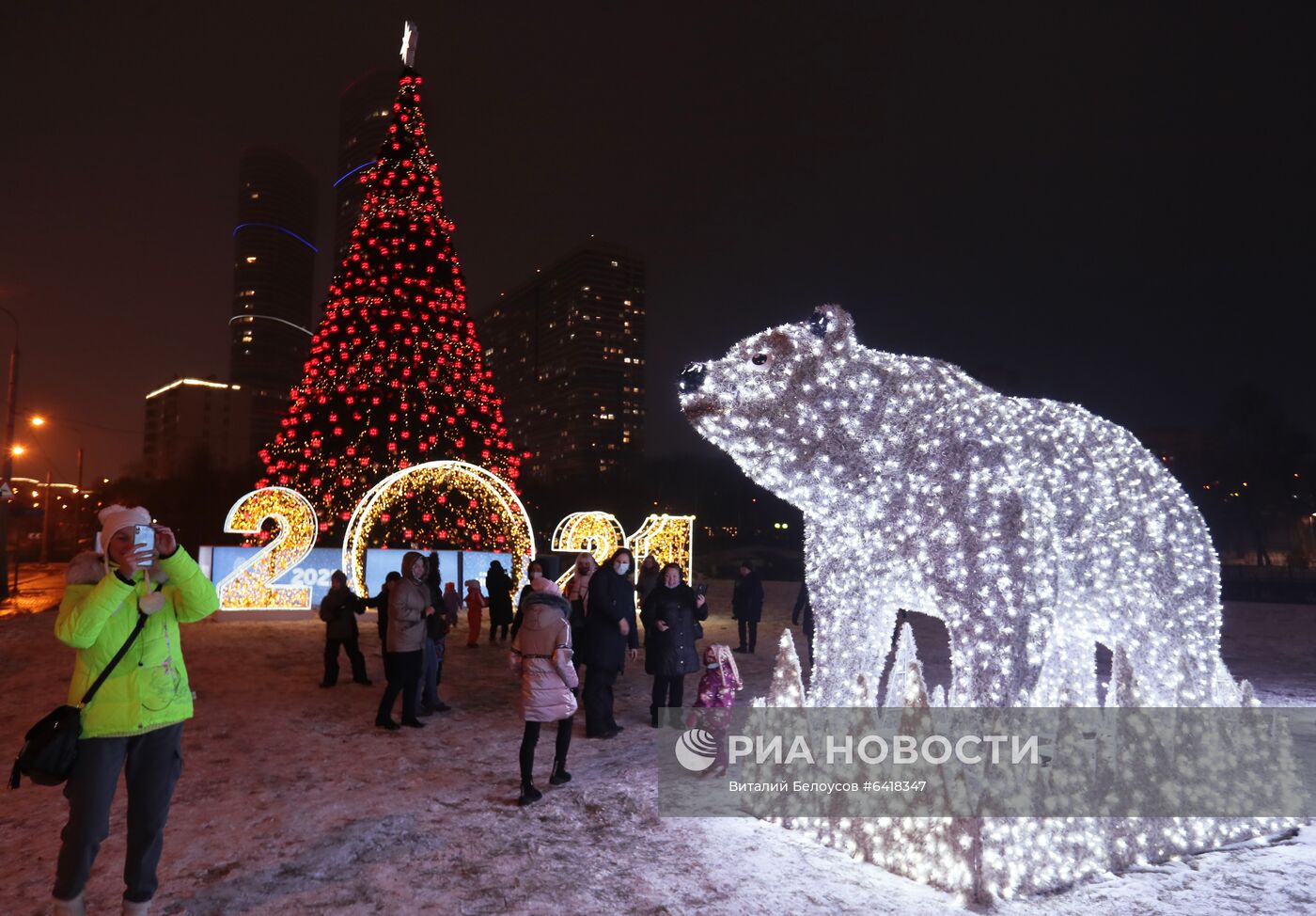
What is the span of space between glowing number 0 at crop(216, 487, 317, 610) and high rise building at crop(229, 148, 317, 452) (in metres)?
102

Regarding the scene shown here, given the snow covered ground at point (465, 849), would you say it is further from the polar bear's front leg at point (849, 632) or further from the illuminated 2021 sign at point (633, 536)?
the illuminated 2021 sign at point (633, 536)

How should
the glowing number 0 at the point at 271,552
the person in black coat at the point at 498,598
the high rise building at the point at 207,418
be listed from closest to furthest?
1. the person in black coat at the point at 498,598
2. the glowing number 0 at the point at 271,552
3. the high rise building at the point at 207,418

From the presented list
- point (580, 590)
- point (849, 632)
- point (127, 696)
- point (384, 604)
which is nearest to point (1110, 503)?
point (849, 632)

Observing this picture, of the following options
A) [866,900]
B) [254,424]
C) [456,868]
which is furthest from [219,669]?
[254,424]

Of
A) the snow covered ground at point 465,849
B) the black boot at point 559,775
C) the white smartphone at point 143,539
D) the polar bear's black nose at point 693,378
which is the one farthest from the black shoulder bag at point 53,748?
the polar bear's black nose at point 693,378

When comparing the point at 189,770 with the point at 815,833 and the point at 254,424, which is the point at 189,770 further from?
the point at 254,424

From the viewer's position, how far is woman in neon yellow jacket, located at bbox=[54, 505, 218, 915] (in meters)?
3.14

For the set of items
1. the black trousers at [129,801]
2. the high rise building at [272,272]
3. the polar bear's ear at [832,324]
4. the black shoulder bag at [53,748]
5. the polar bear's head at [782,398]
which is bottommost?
the black trousers at [129,801]

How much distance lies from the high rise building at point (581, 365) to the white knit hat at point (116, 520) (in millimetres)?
63380

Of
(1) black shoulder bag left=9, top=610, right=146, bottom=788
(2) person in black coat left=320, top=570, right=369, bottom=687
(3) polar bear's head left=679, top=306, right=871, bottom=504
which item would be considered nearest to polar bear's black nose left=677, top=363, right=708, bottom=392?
(3) polar bear's head left=679, top=306, right=871, bottom=504

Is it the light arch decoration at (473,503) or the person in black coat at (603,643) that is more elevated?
the light arch decoration at (473,503)

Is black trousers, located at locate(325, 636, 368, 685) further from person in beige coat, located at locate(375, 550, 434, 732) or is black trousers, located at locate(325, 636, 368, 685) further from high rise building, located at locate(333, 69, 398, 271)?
high rise building, located at locate(333, 69, 398, 271)

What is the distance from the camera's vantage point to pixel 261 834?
4.54 meters

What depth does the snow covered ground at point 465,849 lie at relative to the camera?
3.74 m
